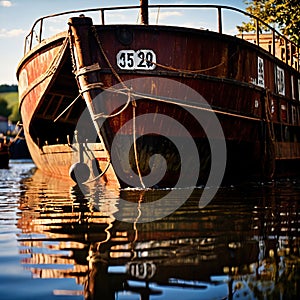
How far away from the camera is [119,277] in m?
3.19

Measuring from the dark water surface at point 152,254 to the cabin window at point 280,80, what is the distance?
6.91m

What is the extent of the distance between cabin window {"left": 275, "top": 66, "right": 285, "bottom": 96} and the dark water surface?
6.91m

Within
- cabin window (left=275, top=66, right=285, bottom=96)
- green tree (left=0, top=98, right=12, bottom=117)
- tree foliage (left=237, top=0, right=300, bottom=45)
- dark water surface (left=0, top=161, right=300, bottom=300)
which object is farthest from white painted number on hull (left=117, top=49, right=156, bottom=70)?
green tree (left=0, top=98, right=12, bottom=117)

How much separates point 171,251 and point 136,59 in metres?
5.91

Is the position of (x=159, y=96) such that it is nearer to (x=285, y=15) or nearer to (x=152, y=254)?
(x=152, y=254)

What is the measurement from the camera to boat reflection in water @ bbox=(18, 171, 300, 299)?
296 centimetres

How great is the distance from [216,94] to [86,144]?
277cm

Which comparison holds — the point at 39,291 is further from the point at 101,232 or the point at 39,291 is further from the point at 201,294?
the point at 101,232

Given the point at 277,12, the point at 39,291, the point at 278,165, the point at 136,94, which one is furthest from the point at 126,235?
the point at 277,12

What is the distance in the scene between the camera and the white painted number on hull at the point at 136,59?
933cm

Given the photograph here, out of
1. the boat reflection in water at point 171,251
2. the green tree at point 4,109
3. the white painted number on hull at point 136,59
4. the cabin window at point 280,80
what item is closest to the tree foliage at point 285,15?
the cabin window at point 280,80

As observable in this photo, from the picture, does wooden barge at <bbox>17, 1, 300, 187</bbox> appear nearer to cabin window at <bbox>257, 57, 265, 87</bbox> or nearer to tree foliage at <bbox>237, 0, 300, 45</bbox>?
cabin window at <bbox>257, 57, 265, 87</bbox>

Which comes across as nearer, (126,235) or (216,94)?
(126,235)

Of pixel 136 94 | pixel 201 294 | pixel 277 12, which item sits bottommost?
pixel 201 294
